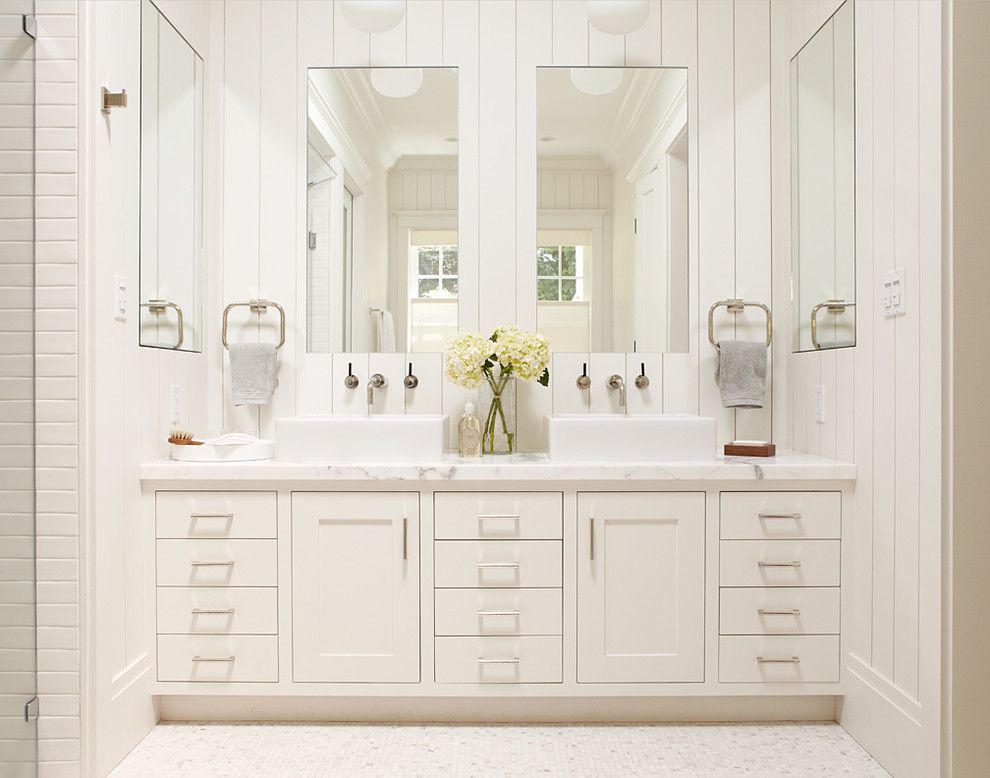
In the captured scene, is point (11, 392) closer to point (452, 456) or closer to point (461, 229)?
point (452, 456)

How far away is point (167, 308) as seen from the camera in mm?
2398

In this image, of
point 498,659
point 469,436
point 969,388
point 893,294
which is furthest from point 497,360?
point 969,388

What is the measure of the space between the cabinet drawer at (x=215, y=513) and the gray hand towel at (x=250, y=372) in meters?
0.51

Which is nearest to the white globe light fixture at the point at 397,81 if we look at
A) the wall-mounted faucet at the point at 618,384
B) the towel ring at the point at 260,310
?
the towel ring at the point at 260,310

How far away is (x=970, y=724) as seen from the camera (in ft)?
5.68

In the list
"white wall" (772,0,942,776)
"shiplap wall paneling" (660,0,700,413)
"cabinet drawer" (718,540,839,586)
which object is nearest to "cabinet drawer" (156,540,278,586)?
"cabinet drawer" (718,540,839,586)

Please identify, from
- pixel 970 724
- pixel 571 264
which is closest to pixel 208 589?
pixel 571 264

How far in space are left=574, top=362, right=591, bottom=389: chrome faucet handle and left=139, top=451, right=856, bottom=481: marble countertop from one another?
58cm

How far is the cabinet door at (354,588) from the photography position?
220 cm

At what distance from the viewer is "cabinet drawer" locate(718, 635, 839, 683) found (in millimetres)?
2211

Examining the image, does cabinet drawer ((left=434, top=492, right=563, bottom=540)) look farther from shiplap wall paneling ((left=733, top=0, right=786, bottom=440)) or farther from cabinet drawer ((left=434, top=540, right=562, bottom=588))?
shiplap wall paneling ((left=733, top=0, right=786, bottom=440))

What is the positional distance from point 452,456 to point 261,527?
2.13 feet

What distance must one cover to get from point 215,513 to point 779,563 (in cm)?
168

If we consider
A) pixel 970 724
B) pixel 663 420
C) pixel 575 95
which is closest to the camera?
pixel 970 724
